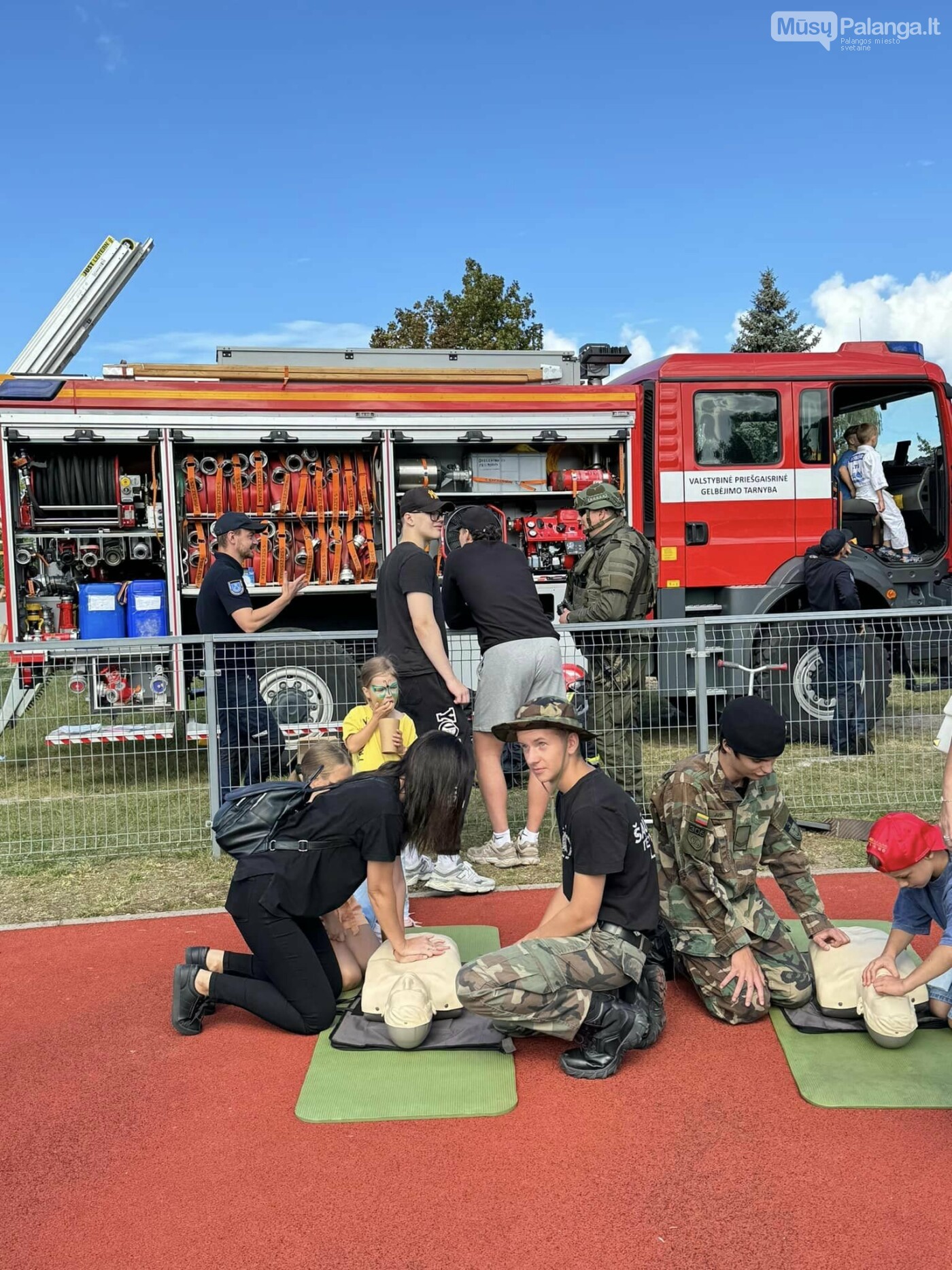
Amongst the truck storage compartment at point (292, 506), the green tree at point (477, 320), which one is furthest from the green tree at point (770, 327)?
the truck storage compartment at point (292, 506)

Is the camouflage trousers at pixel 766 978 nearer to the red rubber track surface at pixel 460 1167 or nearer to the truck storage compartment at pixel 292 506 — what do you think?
the red rubber track surface at pixel 460 1167

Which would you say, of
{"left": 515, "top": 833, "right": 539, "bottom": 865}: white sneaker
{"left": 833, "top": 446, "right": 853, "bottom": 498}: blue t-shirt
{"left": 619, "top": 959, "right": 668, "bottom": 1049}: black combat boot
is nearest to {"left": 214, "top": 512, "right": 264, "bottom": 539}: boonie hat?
{"left": 515, "top": 833, "right": 539, "bottom": 865}: white sneaker

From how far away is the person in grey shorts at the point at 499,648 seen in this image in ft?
19.5

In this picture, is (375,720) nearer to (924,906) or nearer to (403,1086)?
(403,1086)

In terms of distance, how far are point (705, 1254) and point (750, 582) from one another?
7011mm

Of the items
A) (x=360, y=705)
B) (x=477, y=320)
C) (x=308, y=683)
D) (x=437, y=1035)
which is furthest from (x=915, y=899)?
(x=477, y=320)

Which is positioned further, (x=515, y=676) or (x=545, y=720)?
(x=515, y=676)

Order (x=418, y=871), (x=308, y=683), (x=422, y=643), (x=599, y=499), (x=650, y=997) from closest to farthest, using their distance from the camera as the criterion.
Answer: (x=650, y=997) → (x=422, y=643) → (x=418, y=871) → (x=599, y=499) → (x=308, y=683)

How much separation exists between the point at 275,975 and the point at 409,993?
1.68 ft

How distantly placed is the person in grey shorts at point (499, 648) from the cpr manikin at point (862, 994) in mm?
2260

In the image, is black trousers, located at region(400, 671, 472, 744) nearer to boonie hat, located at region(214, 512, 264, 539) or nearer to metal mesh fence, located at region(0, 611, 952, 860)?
metal mesh fence, located at region(0, 611, 952, 860)

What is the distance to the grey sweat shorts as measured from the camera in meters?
5.92

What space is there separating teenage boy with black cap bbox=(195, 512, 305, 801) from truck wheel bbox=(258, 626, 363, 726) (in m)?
0.91

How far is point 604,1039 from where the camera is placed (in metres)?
3.70
